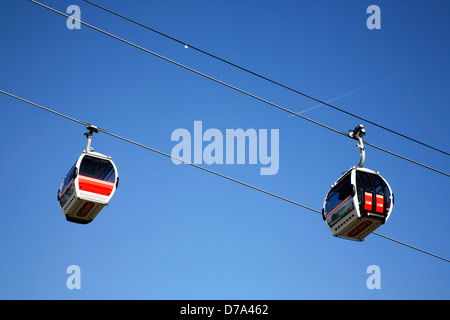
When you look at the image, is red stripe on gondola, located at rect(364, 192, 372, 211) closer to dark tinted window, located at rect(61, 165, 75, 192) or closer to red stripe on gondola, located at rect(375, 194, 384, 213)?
red stripe on gondola, located at rect(375, 194, 384, 213)

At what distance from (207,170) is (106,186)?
2.37 m

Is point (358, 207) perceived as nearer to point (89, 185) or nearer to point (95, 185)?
point (95, 185)

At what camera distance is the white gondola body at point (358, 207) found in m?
16.3

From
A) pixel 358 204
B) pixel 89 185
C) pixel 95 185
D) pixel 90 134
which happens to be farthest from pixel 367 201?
pixel 90 134

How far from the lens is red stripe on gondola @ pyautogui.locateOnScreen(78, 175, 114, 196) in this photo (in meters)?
16.9

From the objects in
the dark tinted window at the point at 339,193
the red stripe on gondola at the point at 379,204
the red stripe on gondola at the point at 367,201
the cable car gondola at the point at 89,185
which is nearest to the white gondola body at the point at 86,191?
the cable car gondola at the point at 89,185

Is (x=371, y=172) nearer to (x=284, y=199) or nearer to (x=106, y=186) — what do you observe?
(x=284, y=199)

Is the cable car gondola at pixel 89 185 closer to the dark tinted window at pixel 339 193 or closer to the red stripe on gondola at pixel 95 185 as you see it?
the red stripe on gondola at pixel 95 185

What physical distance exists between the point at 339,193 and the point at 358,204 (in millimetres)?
817

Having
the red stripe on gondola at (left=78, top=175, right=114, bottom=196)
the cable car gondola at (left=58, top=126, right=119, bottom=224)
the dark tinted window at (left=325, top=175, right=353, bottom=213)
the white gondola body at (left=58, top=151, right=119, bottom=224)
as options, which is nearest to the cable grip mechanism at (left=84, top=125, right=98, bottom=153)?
the cable car gondola at (left=58, top=126, right=119, bottom=224)

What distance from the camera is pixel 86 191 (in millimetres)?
16922
